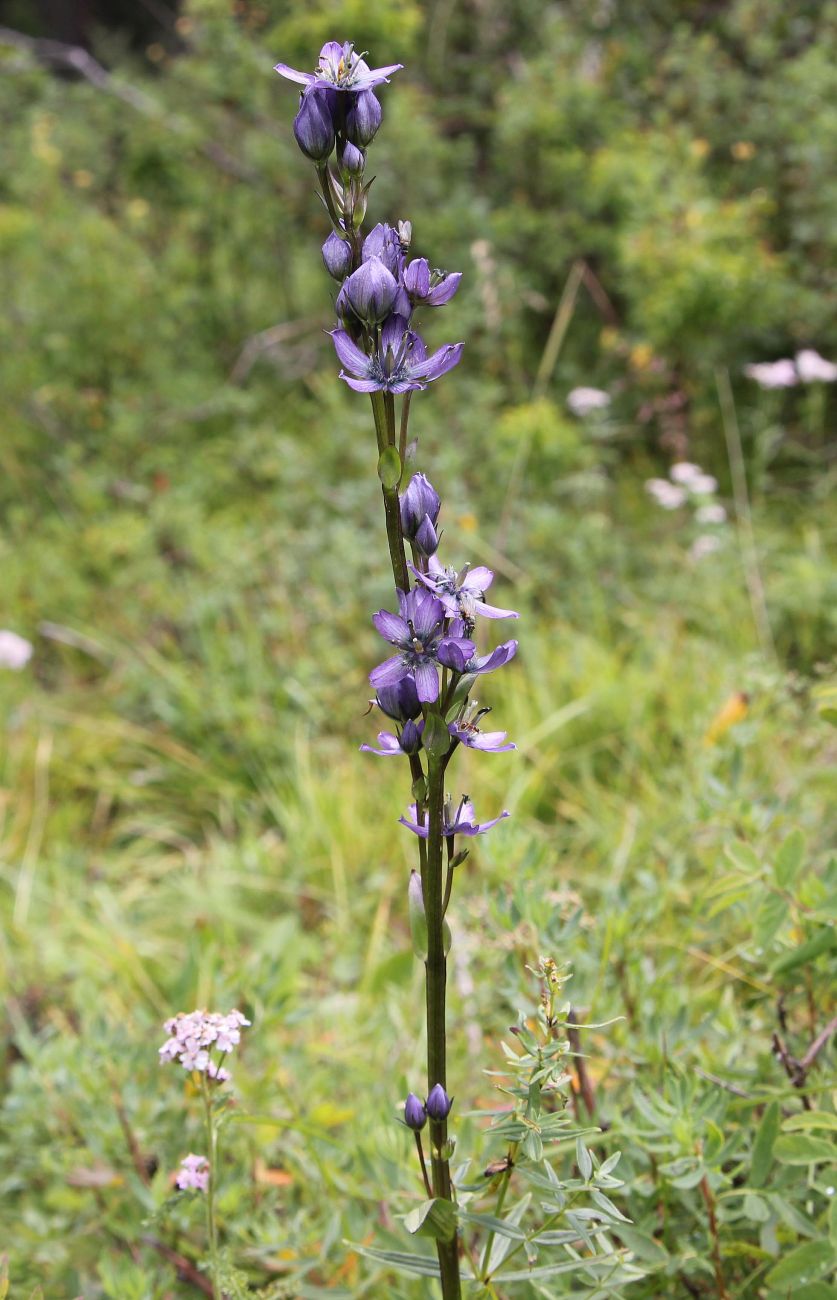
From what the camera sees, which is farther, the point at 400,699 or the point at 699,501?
the point at 699,501

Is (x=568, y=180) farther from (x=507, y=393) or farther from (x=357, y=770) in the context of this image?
(x=357, y=770)

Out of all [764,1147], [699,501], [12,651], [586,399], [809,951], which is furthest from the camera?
[586,399]

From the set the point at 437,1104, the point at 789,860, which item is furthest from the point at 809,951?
the point at 437,1104

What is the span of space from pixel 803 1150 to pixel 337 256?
3.17 feet

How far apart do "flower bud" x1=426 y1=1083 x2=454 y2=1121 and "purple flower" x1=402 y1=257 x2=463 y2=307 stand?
2.27 feet

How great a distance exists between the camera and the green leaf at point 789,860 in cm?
132

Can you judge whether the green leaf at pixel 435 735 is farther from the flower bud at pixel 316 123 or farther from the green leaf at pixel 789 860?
the green leaf at pixel 789 860

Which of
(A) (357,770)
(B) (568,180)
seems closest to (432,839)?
(A) (357,770)

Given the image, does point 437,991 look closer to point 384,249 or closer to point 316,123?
point 384,249

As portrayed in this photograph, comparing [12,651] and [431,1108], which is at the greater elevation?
[431,1108]

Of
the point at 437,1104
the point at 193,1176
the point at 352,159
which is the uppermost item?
the point at 352,159

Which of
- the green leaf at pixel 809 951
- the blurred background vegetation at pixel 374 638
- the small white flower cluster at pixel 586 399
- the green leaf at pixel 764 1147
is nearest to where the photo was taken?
the green leaf at pixel 764 1147

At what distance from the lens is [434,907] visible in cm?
94

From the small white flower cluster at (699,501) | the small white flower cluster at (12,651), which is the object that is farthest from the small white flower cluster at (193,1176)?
the small white flower cluster at (699,501)
